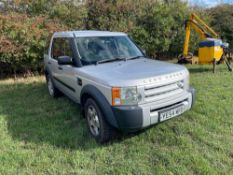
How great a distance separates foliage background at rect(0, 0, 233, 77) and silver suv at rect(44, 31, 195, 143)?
3.99 meters

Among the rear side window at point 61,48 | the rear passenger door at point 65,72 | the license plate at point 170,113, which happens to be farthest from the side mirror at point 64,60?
the license plate at point 170,113

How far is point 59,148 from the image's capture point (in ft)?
11.2

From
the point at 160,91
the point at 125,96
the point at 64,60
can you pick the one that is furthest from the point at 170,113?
the point at 64,60

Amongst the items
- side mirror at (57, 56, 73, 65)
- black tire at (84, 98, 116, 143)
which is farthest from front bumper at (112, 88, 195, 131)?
side mirror at (57, 56, 73, 65)

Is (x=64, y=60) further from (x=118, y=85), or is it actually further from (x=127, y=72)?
(x=118, y=85)

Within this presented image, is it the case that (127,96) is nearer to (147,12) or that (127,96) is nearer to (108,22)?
(108,22)

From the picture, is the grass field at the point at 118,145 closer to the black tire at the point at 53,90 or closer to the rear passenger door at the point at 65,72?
the rear passenger door at the point at 65,72

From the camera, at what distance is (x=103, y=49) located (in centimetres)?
423

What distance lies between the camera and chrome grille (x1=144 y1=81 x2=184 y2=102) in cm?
307

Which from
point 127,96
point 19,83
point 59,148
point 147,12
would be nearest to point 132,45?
point 127,96

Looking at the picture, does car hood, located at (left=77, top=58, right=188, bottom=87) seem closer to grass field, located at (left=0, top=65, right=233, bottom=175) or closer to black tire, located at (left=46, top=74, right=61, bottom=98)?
grass field, located at (left=0, top=65, right=233, bottom=175)

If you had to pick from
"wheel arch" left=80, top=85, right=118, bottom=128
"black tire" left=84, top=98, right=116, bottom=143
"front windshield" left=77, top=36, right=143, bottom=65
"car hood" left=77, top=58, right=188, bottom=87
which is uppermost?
"front windshield" left=77, top=36, right=143, bottom=65

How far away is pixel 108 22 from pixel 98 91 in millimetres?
7379

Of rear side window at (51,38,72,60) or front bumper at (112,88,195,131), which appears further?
rear side window at (51,38,72,60)
